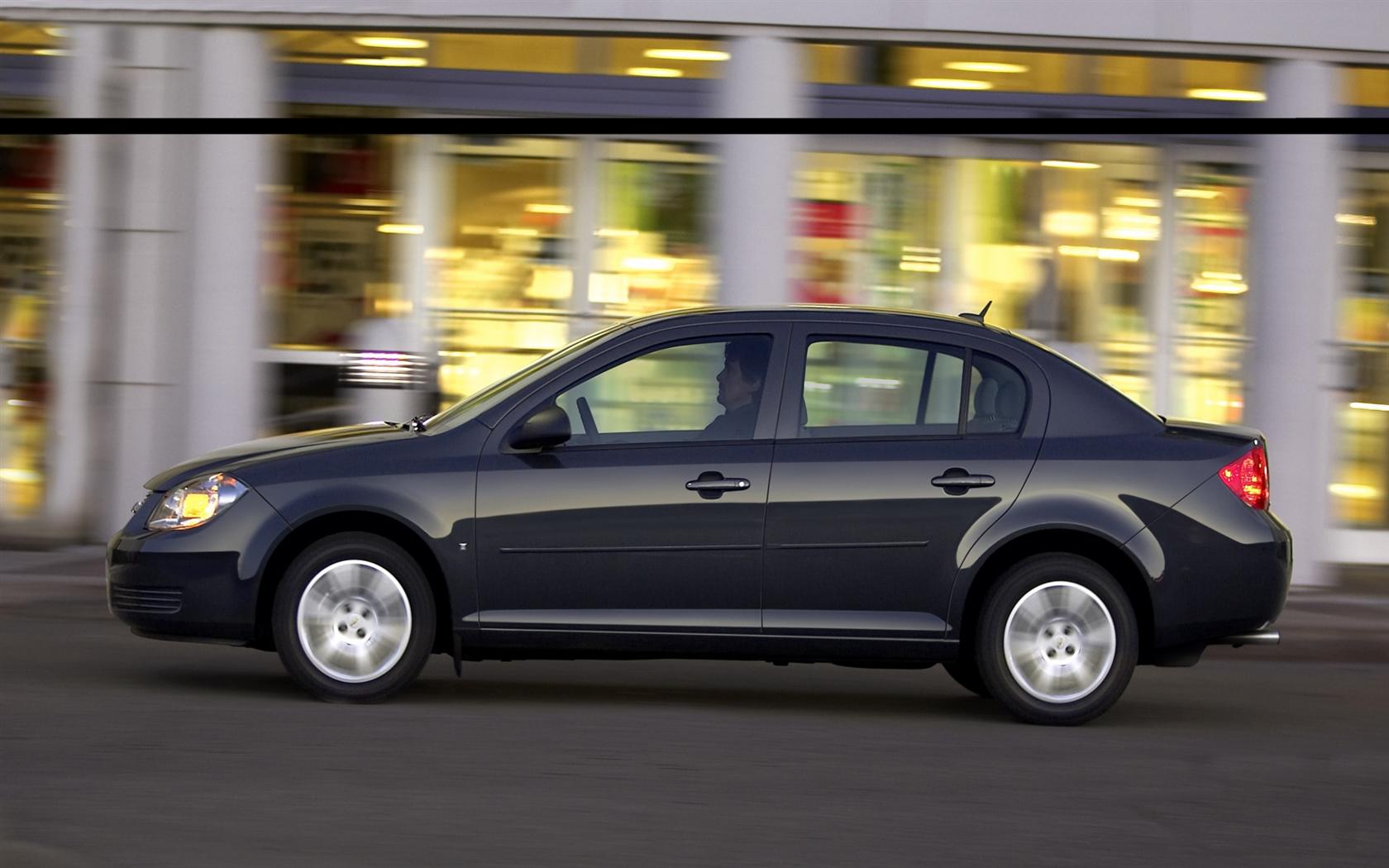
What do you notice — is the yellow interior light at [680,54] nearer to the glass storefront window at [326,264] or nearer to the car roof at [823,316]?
the glass storefront window at [326,264]

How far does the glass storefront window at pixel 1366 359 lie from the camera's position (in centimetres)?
1385

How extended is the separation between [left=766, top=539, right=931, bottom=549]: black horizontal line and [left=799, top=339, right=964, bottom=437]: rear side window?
1.45 feet

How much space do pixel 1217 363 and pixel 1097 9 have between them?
2887 mm

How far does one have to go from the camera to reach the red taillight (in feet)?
24.2

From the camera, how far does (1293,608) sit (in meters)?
11.5

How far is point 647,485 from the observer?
284 inches

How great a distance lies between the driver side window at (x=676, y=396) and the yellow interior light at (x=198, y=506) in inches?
55.8

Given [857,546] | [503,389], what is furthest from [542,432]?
[857,546]

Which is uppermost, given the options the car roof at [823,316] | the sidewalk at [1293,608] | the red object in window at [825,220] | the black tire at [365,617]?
the red object in window at [825,220]

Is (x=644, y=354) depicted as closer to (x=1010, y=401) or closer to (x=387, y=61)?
(x=1010, y=401)

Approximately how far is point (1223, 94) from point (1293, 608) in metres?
3.75

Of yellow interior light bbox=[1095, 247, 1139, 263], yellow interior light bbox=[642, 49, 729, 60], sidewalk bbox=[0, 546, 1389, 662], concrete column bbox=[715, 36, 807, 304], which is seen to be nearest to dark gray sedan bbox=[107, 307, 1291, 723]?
sidewalk bbox=[0, 546, 1389, 662]

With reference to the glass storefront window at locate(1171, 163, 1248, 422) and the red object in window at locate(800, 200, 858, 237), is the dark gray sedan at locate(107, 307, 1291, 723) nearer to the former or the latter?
the red object in window at locate(800, 200, 858, 237)

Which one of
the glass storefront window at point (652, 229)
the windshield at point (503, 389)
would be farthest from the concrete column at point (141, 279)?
the windshield at point (503, 389)
